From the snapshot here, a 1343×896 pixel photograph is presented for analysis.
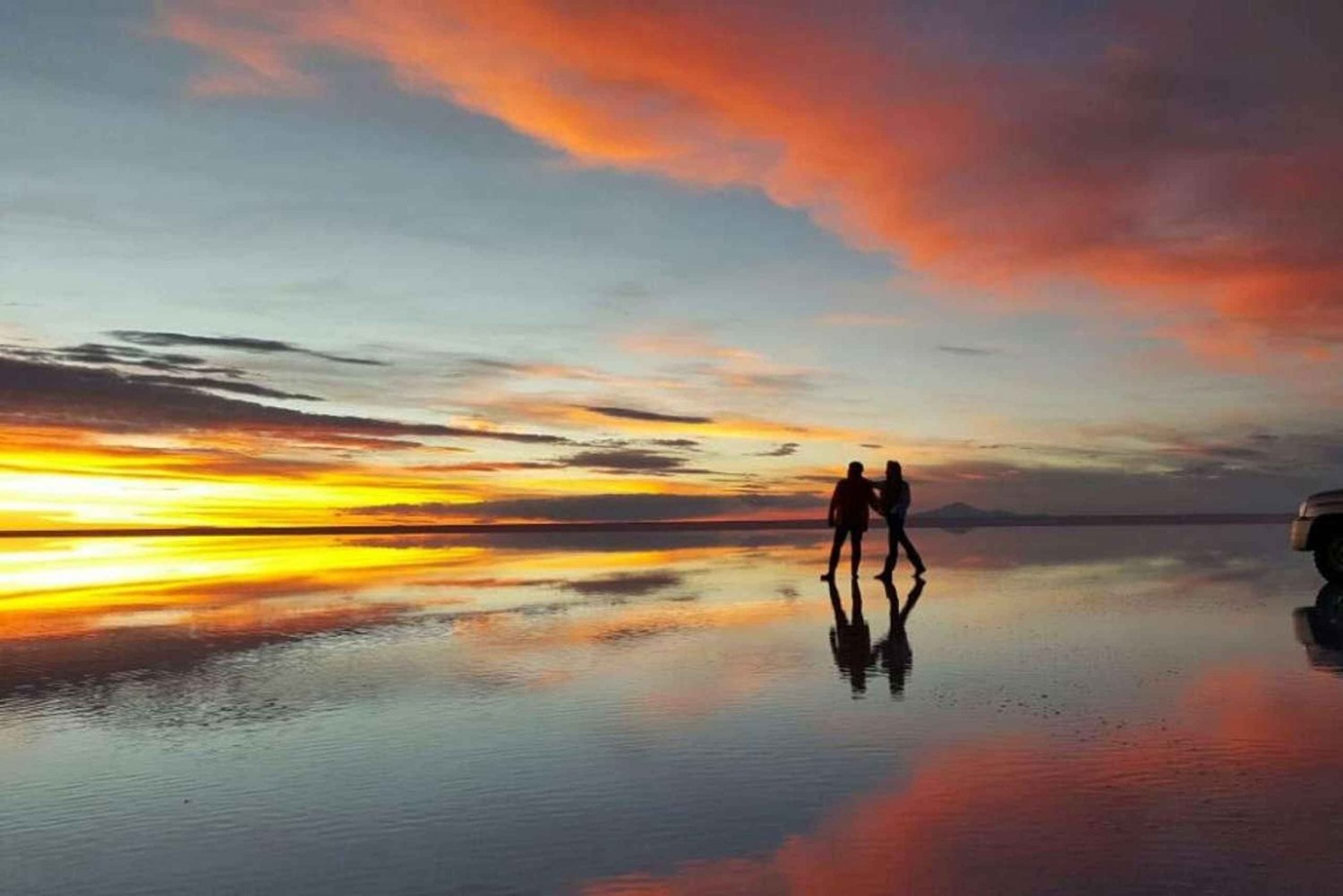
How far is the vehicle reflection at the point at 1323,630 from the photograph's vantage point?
11586mm

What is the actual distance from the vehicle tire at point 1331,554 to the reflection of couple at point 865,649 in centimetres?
796

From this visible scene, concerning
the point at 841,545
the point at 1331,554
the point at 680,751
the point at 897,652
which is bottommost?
the point at 680,751

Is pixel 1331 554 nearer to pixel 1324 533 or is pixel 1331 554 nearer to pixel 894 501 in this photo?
pixel 1324 533

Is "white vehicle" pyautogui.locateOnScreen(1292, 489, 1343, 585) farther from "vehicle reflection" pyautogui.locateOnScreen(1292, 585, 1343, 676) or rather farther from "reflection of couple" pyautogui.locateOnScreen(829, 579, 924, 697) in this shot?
"reflection of couple" pyautogui.locateOnScreen(829, 579, 924, 697)

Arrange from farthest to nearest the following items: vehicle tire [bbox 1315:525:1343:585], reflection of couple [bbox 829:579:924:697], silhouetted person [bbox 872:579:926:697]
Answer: vehicle tire [bbox 1315:525:1343:585], reflection of couple [bbox 829:579:924:697], silhouetted person [bbox 872:579:926:697]

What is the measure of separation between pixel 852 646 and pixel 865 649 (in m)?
0.29

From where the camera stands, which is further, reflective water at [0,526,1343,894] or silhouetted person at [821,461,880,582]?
silhouetted person at [821,461,880,582]

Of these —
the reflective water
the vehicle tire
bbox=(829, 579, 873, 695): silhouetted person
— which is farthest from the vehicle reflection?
bbox=(829, 579, 873, 695): silhouetted person

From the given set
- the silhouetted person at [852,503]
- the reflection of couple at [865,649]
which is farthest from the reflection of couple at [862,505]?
the reflection of couple at [865,649]

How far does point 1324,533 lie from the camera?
848 inches

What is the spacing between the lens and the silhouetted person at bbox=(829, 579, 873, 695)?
10.8 metres

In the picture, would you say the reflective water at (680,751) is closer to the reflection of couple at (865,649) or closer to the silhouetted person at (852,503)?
the reflection of couple at (865,649)

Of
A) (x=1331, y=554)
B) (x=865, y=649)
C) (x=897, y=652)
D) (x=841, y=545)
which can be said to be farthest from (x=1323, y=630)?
(x=841, y=545)

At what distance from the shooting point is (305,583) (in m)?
24.4
